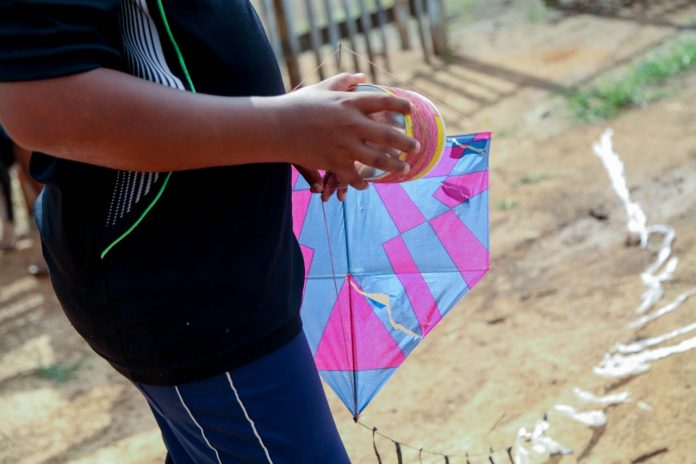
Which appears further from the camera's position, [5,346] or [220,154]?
[5,346]

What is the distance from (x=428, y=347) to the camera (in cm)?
333

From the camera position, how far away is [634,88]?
536 centimetres

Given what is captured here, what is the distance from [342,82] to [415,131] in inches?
6.5

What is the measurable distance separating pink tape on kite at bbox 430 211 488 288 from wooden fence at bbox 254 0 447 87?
4394 mm

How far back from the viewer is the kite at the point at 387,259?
6.36 ft

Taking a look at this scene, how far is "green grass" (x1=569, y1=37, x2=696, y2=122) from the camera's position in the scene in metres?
5.19

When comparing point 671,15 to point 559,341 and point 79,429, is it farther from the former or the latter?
point 79,429

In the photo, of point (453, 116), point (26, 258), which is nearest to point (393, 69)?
point (453, 116)

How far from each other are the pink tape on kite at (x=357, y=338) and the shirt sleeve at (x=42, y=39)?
1.08 m

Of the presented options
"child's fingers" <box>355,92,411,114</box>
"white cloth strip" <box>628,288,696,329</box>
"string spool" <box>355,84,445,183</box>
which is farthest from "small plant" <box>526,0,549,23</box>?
"child's fingers" <box>355,92,411,114</box>

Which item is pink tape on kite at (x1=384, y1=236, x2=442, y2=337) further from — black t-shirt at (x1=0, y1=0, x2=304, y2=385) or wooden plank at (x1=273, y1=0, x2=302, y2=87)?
wooden plank at (x1=273, y1=0, x2=302, y2=87)

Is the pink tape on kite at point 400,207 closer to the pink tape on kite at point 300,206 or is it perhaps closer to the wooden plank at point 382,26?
the pink tape on kite at point 300,206

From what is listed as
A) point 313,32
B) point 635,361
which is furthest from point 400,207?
point 313,32

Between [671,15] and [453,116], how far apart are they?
229 centimetres
